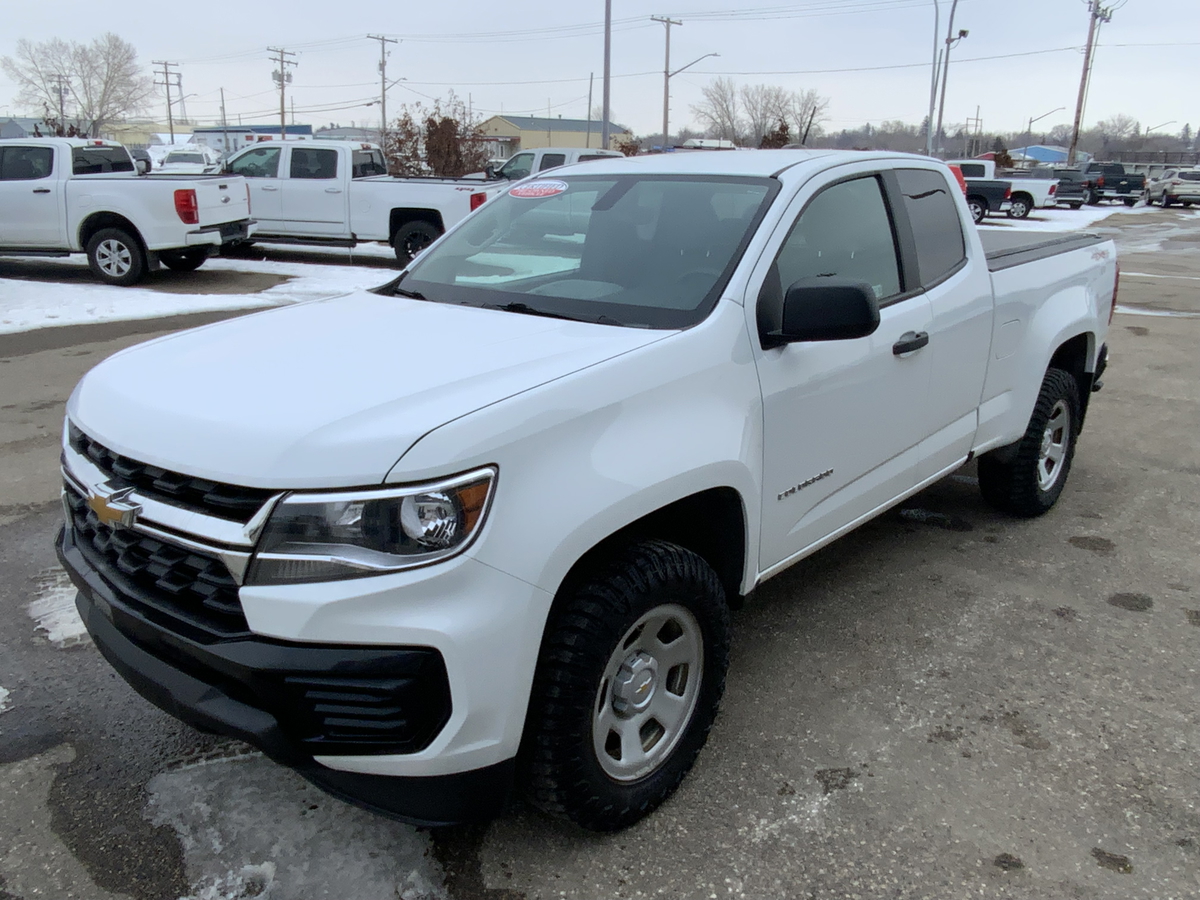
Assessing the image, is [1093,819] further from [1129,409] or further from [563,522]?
[1129,409]

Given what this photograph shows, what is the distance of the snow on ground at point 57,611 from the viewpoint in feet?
11.6

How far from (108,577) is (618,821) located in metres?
1.41

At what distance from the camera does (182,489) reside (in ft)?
6.93

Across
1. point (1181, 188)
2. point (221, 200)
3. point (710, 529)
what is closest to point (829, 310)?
point (710, 529)

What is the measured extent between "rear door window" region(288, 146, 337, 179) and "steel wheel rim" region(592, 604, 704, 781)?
1323 cm

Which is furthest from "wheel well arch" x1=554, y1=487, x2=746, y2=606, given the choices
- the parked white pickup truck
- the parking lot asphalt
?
the parked white pickup truck

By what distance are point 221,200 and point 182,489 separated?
36.9 ft

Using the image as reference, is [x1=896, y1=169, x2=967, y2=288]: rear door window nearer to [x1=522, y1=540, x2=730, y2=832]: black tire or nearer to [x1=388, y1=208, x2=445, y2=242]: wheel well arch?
[x1=522, y1=540, x2=730, y2=832]: black tire

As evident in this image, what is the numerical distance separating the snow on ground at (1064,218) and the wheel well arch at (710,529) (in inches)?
912

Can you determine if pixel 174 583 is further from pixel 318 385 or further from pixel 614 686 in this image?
pixel 614 686

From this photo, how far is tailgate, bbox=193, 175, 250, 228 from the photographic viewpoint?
11.7m

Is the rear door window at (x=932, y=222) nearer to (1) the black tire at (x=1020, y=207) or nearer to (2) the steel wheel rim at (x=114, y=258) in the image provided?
(2) the steel wheel rim at (x=114, y=258)

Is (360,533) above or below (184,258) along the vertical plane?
above

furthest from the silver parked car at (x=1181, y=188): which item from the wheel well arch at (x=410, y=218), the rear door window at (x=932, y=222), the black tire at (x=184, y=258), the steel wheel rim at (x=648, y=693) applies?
the steel wheel rim at (x=648, y=693)
